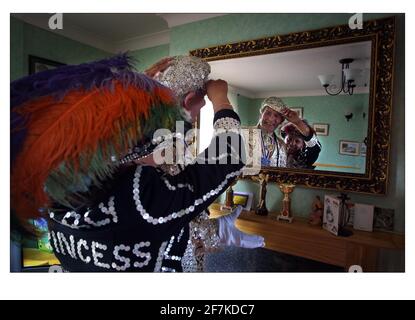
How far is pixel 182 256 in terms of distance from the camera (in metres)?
0.44

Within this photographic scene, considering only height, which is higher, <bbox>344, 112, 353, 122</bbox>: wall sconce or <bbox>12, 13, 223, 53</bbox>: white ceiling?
<bbox>12, 13, 223, 53</bbox>: white ceiling

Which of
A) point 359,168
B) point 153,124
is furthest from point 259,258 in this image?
point 153,124

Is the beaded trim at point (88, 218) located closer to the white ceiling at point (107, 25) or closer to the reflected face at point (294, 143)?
the white ceiling at point (107, 25)

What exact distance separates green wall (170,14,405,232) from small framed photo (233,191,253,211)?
21 mm

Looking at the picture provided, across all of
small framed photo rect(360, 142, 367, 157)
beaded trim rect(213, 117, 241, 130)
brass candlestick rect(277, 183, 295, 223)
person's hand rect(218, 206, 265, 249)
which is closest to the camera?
beaded trim rect(213, 117, 241, 130)

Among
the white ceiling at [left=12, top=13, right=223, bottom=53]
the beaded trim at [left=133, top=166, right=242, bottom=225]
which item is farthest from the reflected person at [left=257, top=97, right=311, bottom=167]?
the beaded trim at [left=133, top=166, right=242, bottom=225]

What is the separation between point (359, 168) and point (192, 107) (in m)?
0.69

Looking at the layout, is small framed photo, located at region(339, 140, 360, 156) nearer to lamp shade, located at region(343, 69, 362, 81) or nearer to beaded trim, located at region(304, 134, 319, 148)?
beaded trim, located at region(304, 134, 319, 148)

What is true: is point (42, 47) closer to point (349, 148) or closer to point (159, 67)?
point (159, 67)

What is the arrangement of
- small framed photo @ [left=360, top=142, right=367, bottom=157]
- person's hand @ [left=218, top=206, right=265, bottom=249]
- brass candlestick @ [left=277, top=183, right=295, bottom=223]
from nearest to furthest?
person's hand @ [left=218, top=206, right=265, bottom=249], small framed photo @ [left=360, top=142, right=367, bottom=157], brass candlestick @ [left=277, top=183, right=295, bottom=223]

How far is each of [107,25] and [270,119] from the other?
1.93 ft

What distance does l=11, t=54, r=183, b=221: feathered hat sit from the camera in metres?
0.26

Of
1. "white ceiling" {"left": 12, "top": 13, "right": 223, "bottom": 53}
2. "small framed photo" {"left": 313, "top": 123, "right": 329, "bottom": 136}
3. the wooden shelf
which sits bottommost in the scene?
the wooden shelf
